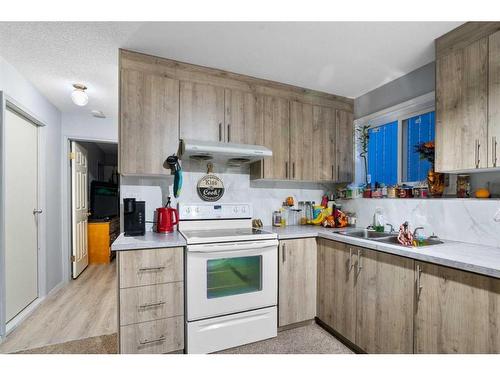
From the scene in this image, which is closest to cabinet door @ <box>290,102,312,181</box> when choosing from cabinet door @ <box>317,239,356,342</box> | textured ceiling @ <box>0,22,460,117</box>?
textured ceiling @ <box>0,22,460,117</box>

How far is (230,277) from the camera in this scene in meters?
2.01

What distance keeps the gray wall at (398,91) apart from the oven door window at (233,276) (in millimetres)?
2016

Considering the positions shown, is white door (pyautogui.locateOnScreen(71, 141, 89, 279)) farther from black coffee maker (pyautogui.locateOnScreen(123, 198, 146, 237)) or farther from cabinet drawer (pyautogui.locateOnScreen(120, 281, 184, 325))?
cabinet drawer (pyautogui.locateOnScreen(120, 281, 184, 325))

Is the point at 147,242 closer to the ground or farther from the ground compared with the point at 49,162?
closer to the ground

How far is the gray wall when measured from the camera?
7.40 ft

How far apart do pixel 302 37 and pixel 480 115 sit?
127 cm

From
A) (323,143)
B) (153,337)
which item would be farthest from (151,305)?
(323,143)

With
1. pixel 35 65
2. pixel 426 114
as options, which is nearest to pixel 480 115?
pixel 426 114

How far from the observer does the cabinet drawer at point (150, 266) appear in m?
1.70

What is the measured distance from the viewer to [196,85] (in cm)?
227

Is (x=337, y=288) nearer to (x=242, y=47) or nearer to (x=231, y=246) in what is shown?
(x=231, y=246)

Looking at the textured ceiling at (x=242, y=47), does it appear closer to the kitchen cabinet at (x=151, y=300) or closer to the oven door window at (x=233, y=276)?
the kitchen cabinet at (x=151, y=300)

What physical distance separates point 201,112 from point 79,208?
2.91m

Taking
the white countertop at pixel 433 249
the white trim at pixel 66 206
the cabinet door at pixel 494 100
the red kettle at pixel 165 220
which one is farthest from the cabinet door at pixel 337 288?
the white trim at pixel 66 206
